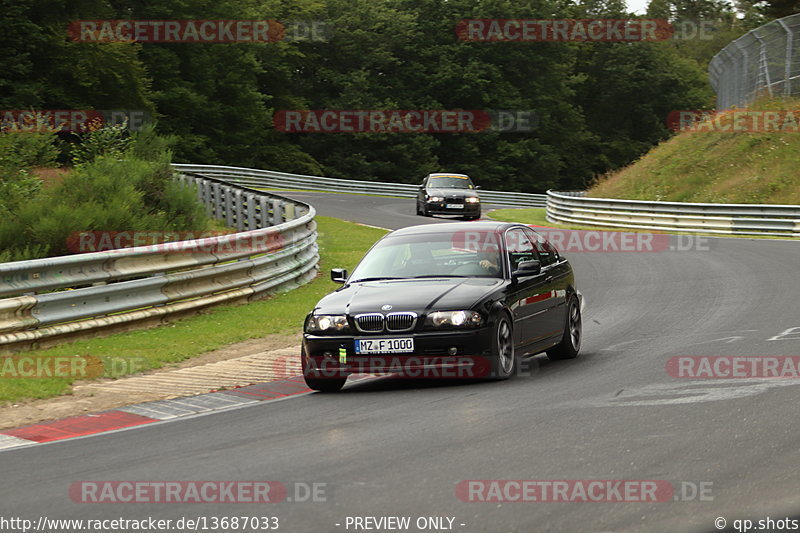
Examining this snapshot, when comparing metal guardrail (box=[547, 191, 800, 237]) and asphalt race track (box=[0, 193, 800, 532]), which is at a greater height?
asphalt race track (box=[0, 193, 800, 532])

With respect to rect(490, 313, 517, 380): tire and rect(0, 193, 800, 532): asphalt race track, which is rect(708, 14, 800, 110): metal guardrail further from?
rect(490, 313, 517, 380): tire

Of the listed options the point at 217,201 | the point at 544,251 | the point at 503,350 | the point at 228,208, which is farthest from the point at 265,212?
the point at 503,350

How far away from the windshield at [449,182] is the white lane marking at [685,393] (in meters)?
29.1

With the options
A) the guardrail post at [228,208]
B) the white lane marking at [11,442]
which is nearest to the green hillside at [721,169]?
the guardrail post at [228,208]

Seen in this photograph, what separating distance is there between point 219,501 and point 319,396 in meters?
3.76

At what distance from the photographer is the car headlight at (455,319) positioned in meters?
9.36

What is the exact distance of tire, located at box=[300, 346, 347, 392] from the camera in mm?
9672

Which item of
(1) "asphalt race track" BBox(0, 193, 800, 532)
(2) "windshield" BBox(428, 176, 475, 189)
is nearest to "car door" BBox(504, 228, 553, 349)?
(1) "asphalt race track" BBox(0, 193, 800, 532)

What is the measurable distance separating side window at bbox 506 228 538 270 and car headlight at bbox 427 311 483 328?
135 cm

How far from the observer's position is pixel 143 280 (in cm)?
1307

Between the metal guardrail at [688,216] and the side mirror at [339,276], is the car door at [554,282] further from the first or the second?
the metal guardrail at [688,216]

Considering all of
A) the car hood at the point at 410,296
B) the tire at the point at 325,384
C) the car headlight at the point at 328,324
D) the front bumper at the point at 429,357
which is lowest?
the tire at the point at 325,384

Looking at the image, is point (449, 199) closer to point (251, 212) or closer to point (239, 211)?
point (239, 211)

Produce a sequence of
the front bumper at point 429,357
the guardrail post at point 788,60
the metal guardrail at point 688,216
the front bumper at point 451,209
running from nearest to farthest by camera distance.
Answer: the front bumper at point 429,357, the metal guardrail at point 688,216, the guardrail post at point 788,60, the front bumper at point 451,209
